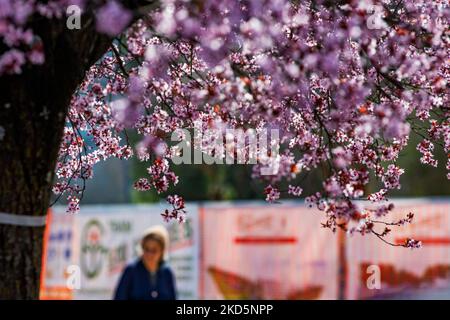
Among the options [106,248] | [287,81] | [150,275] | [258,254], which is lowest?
[150,275]

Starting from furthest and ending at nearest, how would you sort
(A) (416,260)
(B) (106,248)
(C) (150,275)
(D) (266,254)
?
(B) (106,248), (D) (266,254), (A) (416,260), (C) (150,275)

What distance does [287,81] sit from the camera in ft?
18.0

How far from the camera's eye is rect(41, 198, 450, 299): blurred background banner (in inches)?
666

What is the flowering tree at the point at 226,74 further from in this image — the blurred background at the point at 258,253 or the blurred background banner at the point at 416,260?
the blurred background banner at the point at 416,260

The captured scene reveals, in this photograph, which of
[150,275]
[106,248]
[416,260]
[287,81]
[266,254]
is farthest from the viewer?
[106,248]

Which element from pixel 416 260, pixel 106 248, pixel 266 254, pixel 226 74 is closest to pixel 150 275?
pixel 266 254

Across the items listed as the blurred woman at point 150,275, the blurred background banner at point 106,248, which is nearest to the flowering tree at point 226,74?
the blurred woman at point 150,275

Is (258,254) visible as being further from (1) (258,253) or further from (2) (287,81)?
(2) (287,81)

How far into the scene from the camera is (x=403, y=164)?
31969mm

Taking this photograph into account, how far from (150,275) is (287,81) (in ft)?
24.6

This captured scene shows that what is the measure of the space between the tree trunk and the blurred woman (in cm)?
630

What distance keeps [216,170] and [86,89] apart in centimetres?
2674

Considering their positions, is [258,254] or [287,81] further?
[258,254]

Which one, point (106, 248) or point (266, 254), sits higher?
point (106, 248)
